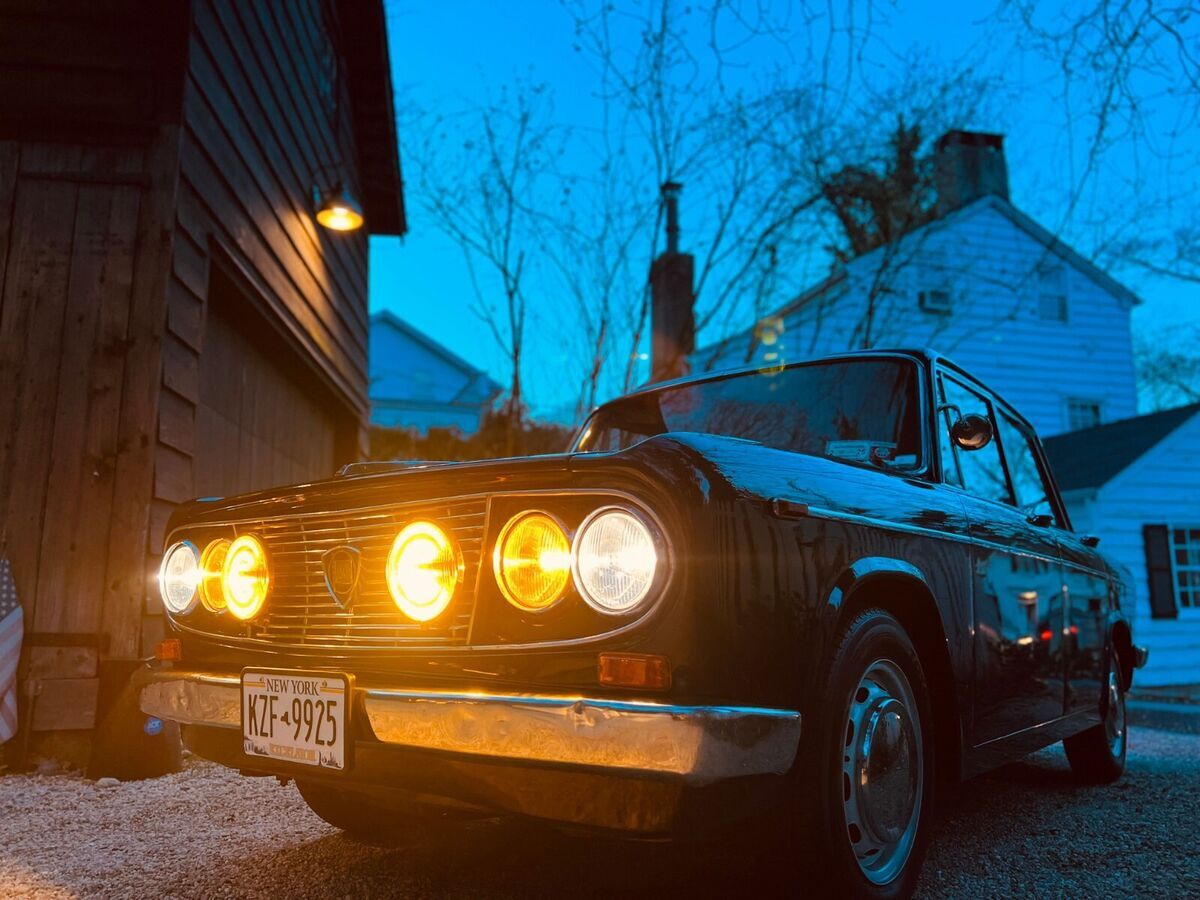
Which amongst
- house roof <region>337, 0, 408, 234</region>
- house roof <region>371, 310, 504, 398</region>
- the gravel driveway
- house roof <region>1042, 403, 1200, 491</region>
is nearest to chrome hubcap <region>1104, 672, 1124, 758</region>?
the gravel driveway

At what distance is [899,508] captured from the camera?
246 centimetres

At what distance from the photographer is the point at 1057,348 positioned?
17656 mm

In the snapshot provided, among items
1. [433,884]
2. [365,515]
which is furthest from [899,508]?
[433,884]

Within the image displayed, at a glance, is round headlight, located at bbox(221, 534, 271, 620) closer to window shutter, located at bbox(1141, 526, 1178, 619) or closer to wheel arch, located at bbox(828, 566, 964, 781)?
wheel arch, located at bbox(828, 566, 964, 781)

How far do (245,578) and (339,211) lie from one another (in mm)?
5217

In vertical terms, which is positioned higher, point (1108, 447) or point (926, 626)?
point (1108, 447)

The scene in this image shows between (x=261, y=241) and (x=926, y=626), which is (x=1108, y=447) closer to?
(x=261, y=241)

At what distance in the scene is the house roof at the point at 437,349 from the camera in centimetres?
3028

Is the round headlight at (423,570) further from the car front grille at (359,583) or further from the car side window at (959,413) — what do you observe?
the car side window at (959,413)

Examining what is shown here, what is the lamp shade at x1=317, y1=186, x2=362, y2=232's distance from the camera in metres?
7.09

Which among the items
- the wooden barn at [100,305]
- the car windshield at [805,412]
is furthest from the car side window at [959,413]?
the wooden barn at [100,305]

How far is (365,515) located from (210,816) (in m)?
1.83

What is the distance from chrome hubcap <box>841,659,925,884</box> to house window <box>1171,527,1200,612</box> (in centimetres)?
1379

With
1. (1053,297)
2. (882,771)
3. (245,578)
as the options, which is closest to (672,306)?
(245,578)
